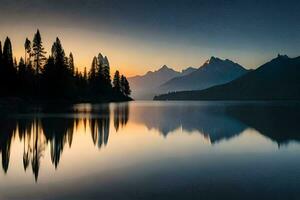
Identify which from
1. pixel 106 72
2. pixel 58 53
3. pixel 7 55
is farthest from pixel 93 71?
pixel 7 55

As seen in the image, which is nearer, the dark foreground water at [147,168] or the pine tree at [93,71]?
the dark foreground water at [147,168]

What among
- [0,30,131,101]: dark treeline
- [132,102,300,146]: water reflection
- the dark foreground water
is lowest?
the dark foreground water

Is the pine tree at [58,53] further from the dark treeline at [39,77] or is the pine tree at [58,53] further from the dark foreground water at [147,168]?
the dark foreground water at [147,168]

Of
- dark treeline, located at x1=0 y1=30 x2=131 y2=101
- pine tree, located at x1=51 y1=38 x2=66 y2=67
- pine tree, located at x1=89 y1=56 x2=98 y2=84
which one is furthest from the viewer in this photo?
pine tree, located at x1=89 y1=56 x2=98 y2=84

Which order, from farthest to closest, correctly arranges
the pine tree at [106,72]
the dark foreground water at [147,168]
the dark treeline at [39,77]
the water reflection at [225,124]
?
the pine tree at [106,72]
the dark treeline at [39,77]
the water reflection at [225,124]
the dark foreground water at [147,168]

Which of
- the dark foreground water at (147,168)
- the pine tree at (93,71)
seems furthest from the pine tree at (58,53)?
the dark foreground water at (147,168)

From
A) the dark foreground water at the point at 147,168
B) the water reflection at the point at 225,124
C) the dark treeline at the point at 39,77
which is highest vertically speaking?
the dark treeline at the point at 39,77

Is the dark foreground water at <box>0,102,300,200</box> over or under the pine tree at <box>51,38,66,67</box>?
under

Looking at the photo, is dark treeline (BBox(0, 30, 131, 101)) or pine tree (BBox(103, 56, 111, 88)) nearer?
dark treeline (BBox(0, 30, 131, 101))

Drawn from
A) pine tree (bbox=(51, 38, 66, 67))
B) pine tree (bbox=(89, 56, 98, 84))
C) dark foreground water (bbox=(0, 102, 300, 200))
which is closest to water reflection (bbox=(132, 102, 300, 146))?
dark foreground water (bbox=(0, 102, 300, 200))

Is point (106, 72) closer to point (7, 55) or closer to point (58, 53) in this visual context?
→ point (58, 53)

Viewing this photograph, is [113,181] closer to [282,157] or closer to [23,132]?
[282,157]

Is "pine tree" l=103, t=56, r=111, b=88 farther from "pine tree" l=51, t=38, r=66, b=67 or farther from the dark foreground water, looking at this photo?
the dark foreground water

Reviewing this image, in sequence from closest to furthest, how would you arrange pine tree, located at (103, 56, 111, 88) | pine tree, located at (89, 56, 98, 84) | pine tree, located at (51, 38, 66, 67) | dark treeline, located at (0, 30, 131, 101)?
dark treeline, located at (0, 30, 131, 101)
pine tree, located at (51, 38, 66, 67)
pine tree, located at (89, 56, 98, 84)
pine tree, located at (103, 56, 111, 88)
